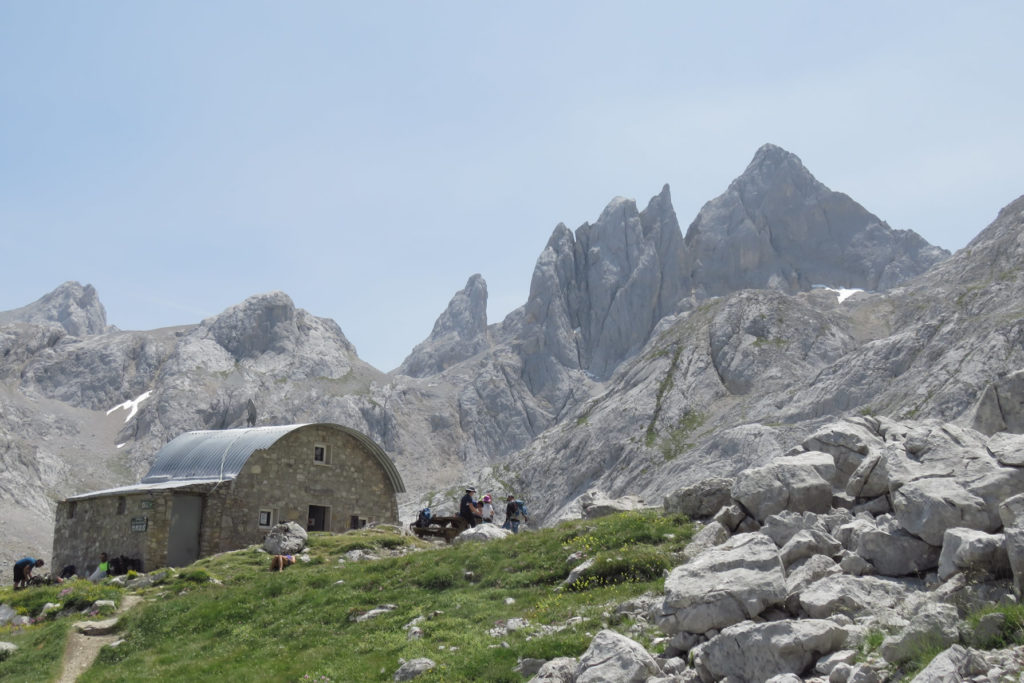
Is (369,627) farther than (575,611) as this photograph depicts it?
Yes

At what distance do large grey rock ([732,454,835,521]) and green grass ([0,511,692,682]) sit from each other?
220 centimetres

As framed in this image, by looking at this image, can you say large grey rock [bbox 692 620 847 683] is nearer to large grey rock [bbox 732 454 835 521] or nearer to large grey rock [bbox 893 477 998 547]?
large grey rock [bbox 893 477 998 547]

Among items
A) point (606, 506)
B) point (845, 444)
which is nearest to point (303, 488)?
point (606, 506)

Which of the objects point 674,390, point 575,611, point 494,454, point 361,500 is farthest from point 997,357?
point 494,454

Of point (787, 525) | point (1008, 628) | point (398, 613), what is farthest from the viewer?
point (398, 613)

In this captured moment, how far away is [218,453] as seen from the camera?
149 feet

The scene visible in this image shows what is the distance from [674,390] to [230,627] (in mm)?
107931

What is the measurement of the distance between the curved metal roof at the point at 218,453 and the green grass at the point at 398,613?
53.0 feet

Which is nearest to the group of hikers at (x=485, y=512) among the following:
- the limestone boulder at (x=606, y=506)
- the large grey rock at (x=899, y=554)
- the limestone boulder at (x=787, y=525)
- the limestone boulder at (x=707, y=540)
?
the limestone boulder at (x=606, y=506)

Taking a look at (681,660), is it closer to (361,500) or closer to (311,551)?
(311,551)

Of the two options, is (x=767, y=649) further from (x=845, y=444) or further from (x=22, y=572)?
(x=22, y=572)

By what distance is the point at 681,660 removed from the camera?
13.7 meters

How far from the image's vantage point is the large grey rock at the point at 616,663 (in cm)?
1313

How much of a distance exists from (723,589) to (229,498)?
33.7m
